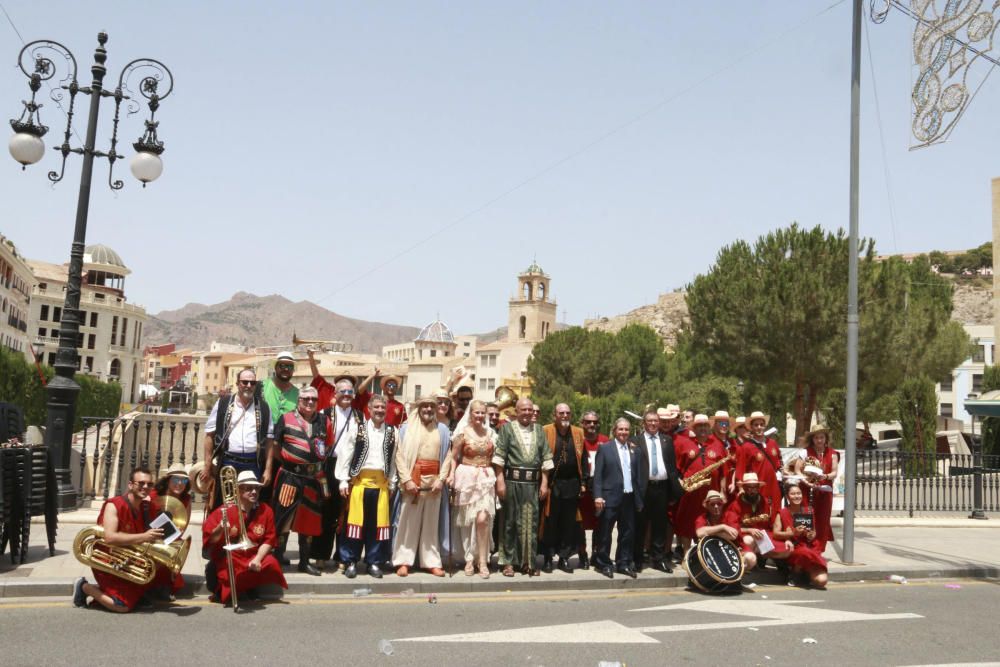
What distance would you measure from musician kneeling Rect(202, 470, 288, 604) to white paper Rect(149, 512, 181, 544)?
0.27m

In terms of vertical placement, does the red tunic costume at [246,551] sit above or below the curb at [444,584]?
above

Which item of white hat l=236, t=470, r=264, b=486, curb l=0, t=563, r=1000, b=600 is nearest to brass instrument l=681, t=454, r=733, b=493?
curb l=0, t=563, r=1000, b=600

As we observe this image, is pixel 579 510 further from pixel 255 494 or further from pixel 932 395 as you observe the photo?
pixel 932 395

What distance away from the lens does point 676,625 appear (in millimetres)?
6715

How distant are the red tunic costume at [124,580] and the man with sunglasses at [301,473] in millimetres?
1355

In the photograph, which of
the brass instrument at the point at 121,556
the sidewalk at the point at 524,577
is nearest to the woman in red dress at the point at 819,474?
the sidewalk at the point at 524,577

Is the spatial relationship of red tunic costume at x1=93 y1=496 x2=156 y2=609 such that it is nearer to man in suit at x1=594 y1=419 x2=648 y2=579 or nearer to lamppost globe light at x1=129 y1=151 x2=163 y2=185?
man in suit at x1=594 y1=419 x2=648 y2=579

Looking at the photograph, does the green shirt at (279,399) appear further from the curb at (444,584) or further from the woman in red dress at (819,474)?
the woman in red dress at (819,474)

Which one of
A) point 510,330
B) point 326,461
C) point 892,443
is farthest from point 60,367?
point 510,330

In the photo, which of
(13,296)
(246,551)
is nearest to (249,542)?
(246,551)

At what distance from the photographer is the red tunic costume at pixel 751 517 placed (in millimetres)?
8750

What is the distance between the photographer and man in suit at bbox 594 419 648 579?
8656 mm

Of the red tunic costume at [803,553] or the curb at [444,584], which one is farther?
the red tunic costume at [803,553]

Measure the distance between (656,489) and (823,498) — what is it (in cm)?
233
